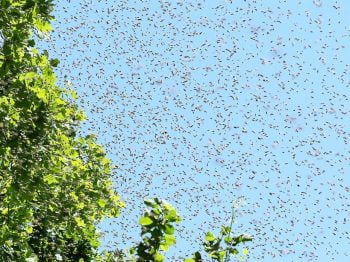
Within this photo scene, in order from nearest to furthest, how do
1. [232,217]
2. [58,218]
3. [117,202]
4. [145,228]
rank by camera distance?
[145,228] < [232,217] < [58,218] < [117,202]

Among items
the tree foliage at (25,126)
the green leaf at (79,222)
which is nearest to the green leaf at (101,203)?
the green leaf at (79,222)

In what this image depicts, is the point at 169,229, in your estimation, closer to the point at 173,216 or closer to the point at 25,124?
the point at 173,216

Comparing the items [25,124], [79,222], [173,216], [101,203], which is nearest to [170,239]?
[173,216]

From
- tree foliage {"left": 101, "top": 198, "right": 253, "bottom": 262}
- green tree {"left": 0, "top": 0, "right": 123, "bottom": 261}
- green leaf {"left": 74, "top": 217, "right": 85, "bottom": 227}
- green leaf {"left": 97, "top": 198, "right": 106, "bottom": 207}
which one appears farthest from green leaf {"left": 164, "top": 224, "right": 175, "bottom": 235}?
green leaf {"left": 97, "top": 198, "right": 106, "bottom": 207}

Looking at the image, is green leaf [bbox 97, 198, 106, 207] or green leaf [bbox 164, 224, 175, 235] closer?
green leaf [bbox 164, 224, 175, 235]

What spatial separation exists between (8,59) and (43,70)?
42.0 inches

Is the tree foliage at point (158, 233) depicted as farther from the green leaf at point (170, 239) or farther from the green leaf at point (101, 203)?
the green leaf at point (101, 203)

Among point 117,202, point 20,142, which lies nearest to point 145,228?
point 20,142

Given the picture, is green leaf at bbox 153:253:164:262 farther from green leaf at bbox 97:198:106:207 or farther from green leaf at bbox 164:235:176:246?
green leaf at bbox 97:198:106:207

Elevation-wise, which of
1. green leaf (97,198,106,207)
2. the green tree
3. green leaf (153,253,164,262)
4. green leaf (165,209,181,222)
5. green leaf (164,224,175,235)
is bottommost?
green leaf (153,253,164,262)

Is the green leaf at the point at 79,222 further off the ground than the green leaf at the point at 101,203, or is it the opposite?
the green leaf at the point at 101,203

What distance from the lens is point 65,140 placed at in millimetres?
18391

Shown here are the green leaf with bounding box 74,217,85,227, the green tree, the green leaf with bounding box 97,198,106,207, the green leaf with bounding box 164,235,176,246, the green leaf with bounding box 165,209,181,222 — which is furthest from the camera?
the green leaf with bounding box 97,198,106,207

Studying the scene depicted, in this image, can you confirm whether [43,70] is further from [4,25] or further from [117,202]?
[117,202]
